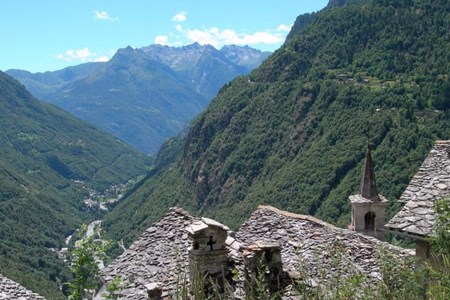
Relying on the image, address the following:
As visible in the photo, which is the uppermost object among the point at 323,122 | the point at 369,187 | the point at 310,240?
the point at 310,240

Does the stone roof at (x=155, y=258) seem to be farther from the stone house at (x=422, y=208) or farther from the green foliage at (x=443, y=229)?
the green foliage at (x=443, y=229)

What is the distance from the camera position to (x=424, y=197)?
13.0 meters

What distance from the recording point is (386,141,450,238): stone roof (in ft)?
40.0

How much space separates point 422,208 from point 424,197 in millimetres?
454

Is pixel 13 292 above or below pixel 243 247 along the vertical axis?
below

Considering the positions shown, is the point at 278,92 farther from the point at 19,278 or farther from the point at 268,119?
the point at 19,278

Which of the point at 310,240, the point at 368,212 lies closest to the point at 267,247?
the point at 310,240

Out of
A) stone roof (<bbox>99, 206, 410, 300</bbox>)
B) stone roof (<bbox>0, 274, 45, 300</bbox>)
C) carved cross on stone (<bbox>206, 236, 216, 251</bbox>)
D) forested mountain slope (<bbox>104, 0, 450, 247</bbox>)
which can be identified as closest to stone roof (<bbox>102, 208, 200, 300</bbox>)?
stone roof (<bbox>99, 206, 410, 300</bbox>)

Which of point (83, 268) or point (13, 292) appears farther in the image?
point (13, 292)

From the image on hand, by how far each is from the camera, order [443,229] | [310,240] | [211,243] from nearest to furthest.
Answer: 1. [443,229]
2. [211,243]
3. [310,240]

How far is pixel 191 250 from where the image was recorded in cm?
1148

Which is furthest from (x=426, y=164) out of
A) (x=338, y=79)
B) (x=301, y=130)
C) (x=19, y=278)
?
(x=338, y=79)

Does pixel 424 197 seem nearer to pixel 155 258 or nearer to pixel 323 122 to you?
pixel 155 258

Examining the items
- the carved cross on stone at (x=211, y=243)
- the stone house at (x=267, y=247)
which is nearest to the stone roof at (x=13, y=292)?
the stone house at (x=267, y=247)
